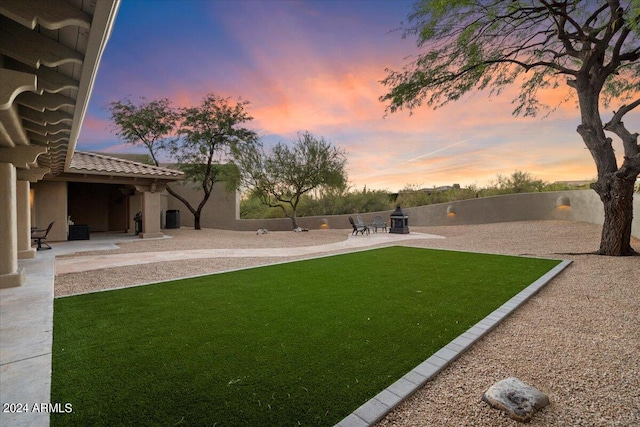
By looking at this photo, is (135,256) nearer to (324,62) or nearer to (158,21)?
(158,21)

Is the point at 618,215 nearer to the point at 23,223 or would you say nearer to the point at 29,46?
the point at 29,46

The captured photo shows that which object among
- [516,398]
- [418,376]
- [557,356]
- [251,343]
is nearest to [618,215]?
[557,356]

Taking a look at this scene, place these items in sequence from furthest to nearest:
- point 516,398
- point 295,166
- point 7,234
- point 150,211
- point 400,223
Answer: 1. point 295,166
2. point 400,223
3. point 150,211
4. point 7,234
5. point 516,398

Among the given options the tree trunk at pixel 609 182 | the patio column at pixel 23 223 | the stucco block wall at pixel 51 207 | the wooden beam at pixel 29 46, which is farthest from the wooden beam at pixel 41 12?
the stucco block wall at pixel 51 207

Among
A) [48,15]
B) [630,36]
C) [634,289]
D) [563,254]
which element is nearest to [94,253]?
[48,15]

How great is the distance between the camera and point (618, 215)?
7.20 meters

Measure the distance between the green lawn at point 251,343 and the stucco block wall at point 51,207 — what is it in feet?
30.2

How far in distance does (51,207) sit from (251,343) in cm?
1247

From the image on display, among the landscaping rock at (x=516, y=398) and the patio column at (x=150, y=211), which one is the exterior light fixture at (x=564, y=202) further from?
the patio column at (x=150, y=211)

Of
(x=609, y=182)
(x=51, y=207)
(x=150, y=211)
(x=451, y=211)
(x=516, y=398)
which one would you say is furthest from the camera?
(x=451, y=211)

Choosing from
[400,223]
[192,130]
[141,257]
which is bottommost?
[141,257]

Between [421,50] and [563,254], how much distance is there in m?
6.83

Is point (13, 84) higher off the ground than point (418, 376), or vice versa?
point (13, 84)

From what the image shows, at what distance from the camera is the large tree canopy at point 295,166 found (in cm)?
1600
